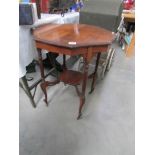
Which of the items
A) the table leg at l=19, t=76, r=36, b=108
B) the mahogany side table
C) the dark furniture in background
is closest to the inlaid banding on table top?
the mahogany side table

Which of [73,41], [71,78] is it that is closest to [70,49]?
[73,41]

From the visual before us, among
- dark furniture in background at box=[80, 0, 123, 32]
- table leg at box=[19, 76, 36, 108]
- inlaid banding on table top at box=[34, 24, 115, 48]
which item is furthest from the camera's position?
dark furniture in background at box=[80, 0, 123, 32]

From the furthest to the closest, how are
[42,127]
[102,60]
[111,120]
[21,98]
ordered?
[102,60]
[21,98]
[111,120]
[42,127]

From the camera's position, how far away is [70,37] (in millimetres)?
1118

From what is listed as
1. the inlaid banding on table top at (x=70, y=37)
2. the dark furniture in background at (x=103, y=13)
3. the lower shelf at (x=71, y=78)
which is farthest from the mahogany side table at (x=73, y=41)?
the dark furniture in background at (x=103, y=13)

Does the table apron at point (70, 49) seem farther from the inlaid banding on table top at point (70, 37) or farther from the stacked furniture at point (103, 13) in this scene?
the stacked furniture at point (103, 13)

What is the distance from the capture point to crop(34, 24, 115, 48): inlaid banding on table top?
105 centimetres

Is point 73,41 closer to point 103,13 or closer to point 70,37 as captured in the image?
point 70,37

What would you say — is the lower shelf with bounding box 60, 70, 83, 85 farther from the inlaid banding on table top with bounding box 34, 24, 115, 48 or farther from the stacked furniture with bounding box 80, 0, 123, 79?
the stacked furniture with bounding box 80, 0, 123, 79

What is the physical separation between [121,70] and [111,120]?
3.62 feet
